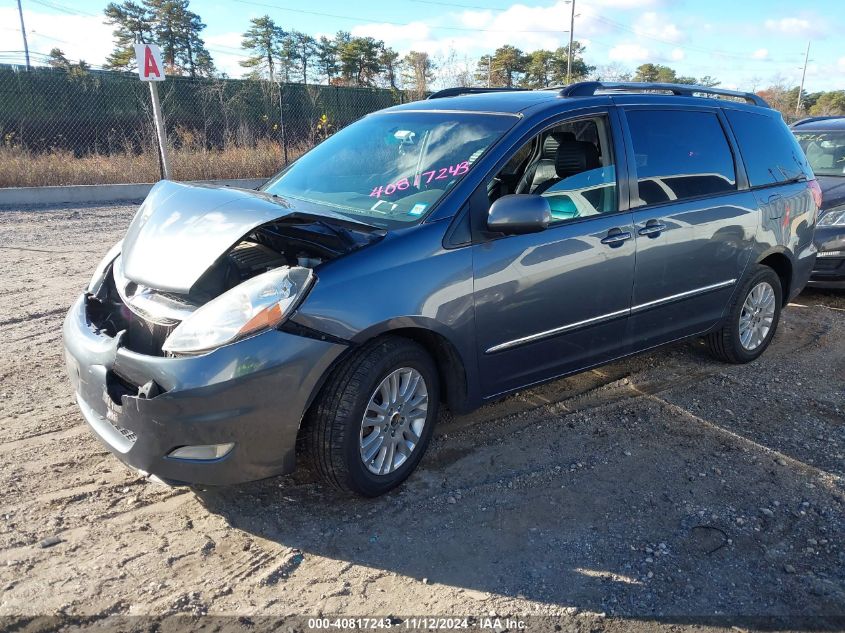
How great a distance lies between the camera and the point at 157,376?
269 centimetres

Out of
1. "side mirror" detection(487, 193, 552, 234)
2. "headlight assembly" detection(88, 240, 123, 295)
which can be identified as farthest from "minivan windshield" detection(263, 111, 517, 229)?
"headlight assembly" detection(88, 240, 123, 295)

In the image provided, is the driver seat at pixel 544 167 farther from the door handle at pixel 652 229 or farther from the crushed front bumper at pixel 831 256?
the crushed front bumper at pixel 831 256

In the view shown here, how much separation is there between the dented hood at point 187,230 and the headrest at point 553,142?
62.1 inches

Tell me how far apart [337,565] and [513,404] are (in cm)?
189

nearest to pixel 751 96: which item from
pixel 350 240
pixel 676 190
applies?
pixel 676 190

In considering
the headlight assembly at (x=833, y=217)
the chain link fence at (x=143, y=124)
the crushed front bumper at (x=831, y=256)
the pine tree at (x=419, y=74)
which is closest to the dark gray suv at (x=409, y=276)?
the crushed front bumper at (x=831, y=256)

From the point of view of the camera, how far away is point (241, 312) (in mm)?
2740

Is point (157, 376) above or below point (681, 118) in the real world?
below

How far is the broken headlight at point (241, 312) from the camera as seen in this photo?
2701 mm

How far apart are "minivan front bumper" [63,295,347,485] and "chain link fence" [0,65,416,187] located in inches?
474

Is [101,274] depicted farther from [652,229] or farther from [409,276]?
[652,229]

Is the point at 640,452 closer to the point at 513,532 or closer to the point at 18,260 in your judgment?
the point at 513,532

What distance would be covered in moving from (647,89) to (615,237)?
1393 millimetres

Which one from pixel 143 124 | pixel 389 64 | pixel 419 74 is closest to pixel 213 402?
pixel 143 124
